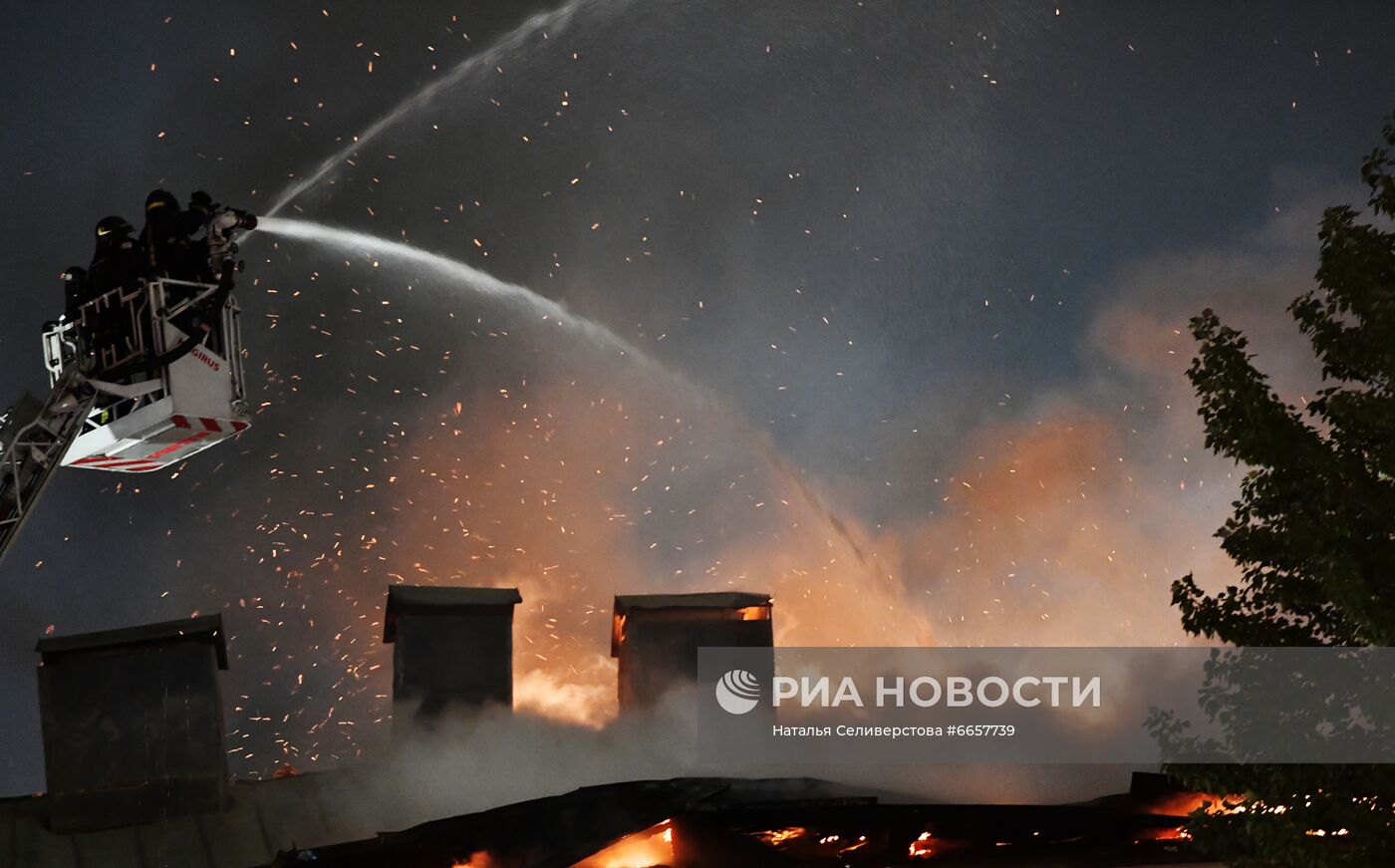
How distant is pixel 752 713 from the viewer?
15.2 meters

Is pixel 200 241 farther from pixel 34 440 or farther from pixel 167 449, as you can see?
pixel 34 440

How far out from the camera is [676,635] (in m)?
15.2

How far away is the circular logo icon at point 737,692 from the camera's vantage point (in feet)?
49.7

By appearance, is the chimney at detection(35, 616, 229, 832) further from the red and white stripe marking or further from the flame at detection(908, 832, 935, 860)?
the flame at detection(908, 832, 935, 860)

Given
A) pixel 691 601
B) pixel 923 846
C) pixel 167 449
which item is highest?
pixel 167 449

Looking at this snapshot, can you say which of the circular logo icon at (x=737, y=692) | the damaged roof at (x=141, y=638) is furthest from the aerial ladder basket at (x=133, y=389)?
the circular logo icon at (x=737, y=692)

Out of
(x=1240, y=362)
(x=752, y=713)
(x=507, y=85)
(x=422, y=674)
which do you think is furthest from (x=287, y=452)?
(x=1240, y=362)

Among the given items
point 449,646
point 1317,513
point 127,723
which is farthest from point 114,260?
point 1317,513

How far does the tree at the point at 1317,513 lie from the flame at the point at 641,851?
17.1 feet

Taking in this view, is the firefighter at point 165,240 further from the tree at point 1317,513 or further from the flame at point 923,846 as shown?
the flame at point 923,846

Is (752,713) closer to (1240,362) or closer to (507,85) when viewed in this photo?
(1240,362)

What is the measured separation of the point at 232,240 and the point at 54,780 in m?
6.53

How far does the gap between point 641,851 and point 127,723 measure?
532 cm

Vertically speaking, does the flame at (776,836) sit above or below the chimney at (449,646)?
below
